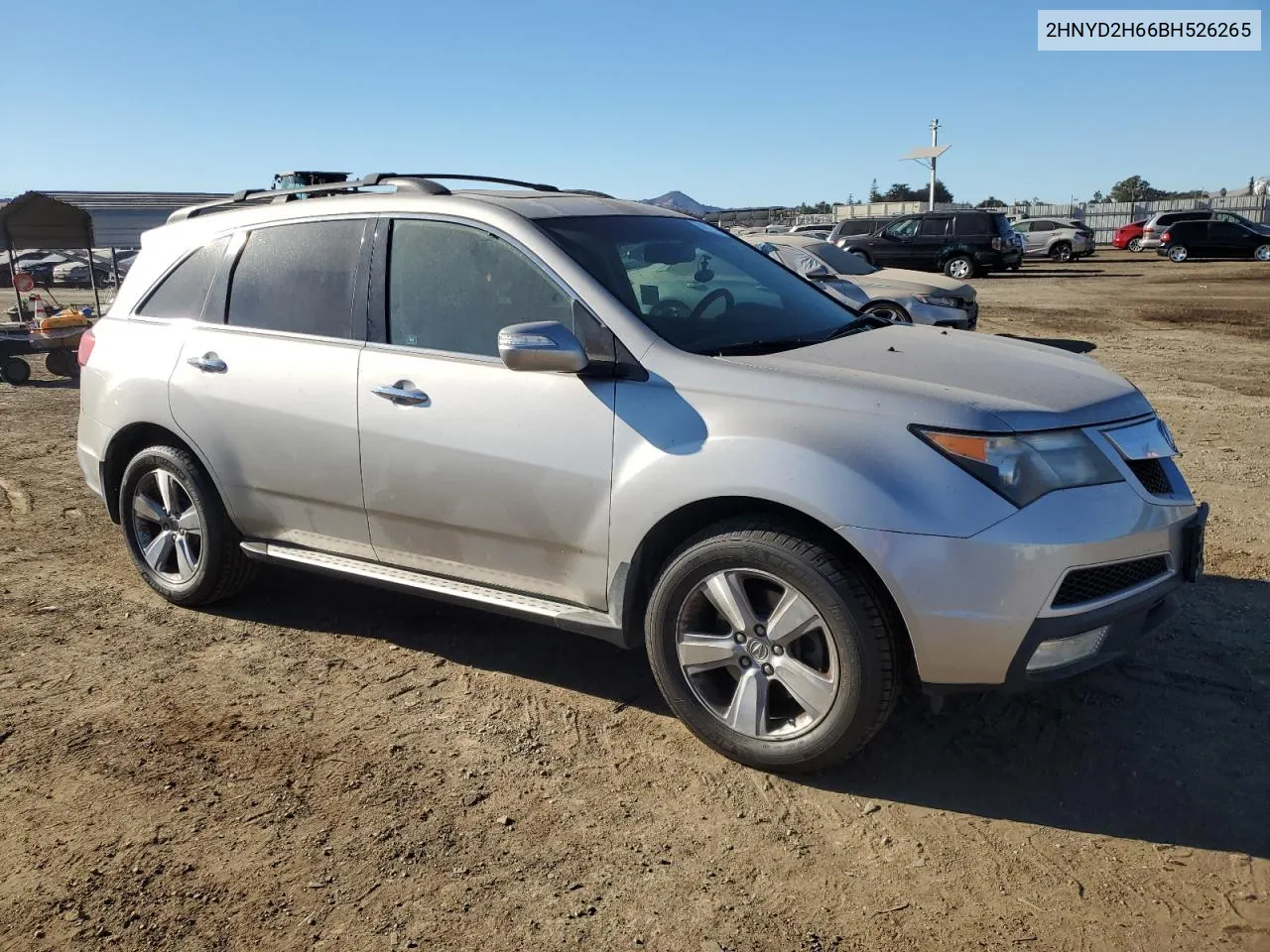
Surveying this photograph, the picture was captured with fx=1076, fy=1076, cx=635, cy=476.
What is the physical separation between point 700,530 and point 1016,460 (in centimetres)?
101

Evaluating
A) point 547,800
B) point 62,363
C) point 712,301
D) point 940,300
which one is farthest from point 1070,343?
point 62,363

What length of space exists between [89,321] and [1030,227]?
3363 cm

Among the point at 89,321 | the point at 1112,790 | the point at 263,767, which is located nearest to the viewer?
the point at 1112,790

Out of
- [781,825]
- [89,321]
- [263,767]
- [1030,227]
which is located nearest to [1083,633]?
[781,825]

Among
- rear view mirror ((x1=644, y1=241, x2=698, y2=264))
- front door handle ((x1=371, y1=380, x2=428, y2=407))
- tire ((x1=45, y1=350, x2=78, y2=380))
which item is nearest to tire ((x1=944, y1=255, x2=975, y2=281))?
tire ((x1=45, y1=350, x2=78, y2=380))

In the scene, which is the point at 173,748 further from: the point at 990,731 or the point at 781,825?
the point at 990,731

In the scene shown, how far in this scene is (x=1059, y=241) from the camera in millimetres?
37406

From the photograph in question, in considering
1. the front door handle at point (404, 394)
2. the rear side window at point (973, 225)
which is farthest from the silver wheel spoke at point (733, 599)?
the rear side window at point (973, 225)

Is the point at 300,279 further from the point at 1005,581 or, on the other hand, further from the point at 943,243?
the point at 943,243

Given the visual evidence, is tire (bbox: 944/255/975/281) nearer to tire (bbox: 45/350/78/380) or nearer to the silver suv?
tire (bbox: 45/350/78/380)

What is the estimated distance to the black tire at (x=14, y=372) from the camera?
517 inches

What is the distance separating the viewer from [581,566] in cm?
373

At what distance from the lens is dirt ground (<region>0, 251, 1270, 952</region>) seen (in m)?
2.80

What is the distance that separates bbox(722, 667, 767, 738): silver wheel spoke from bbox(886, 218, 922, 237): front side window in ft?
86.7
